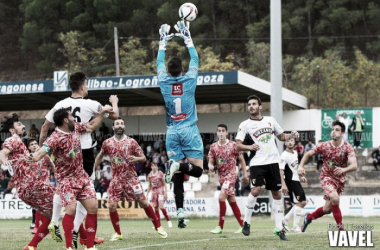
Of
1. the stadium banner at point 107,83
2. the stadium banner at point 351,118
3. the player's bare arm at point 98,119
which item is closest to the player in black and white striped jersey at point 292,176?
the player's bare arm at point 98,119

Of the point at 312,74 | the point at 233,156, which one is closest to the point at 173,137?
the point at 233,156

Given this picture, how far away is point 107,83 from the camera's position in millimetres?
35062

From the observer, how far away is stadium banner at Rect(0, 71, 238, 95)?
107ft

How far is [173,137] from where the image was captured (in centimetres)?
1280

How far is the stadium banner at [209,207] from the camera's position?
27266mm

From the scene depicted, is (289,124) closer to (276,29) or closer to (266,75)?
(276,29)

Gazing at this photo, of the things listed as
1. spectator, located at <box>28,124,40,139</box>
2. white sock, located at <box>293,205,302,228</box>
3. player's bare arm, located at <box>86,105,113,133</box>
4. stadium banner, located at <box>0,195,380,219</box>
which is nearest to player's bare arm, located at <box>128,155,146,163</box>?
player's bare arm, located at <box>86,105,113,133</box>

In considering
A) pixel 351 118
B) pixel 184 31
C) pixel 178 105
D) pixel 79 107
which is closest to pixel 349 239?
pixel 178 105

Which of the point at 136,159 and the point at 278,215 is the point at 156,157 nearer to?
the point at 136,159

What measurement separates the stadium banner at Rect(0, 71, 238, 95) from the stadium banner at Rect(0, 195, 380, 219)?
6009 millimetres

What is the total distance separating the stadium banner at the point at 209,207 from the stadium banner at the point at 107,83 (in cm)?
601

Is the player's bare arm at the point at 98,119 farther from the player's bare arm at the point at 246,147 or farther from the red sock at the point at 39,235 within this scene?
the player's bare arm at the point at 246,147

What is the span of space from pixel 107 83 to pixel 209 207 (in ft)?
30.1

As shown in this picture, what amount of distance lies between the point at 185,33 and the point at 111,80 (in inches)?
874
